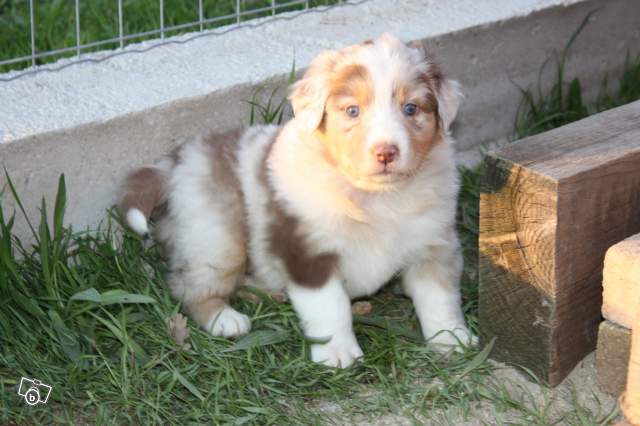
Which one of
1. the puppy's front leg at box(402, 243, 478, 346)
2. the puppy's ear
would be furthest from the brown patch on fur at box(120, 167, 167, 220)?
the puppy's ear

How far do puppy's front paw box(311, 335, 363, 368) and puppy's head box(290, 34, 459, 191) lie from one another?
1.89 ft

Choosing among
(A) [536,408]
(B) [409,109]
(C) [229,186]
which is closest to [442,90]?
(B) [409,109]

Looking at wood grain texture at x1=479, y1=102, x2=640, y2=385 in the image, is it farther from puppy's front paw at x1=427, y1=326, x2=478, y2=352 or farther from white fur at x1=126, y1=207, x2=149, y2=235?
white fur at x1=126, y1=207, x2=149, y2=235

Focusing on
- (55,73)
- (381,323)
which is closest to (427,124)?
(381,323)

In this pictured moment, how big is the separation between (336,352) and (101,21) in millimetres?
2505

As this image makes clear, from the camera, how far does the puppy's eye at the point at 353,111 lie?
12.6 feet

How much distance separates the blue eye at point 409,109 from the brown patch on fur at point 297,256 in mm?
549

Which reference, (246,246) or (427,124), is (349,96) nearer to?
(427,124)

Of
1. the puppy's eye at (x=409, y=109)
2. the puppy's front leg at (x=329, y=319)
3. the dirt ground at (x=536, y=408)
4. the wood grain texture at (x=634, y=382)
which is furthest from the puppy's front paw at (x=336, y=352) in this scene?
the wood grain texture at (x=634, y=382)

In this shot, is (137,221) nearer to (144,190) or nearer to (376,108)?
(144,190)

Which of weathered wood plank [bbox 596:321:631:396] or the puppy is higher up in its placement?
the puppy

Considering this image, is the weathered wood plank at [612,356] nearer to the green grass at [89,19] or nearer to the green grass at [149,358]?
the green grass at [149,358]

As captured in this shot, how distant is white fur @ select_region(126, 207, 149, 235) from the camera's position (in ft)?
13.5

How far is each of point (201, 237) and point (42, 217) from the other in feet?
1.98
